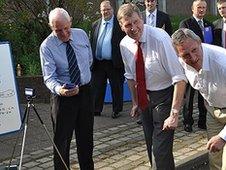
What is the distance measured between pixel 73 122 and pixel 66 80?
0.45 m

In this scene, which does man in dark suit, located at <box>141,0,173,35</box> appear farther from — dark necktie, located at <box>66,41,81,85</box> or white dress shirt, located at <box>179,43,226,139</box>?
white dress shirt, located at <box>179,43,226,139</box>

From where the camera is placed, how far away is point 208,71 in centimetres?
411

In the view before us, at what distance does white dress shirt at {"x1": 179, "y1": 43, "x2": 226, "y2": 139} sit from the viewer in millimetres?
4098

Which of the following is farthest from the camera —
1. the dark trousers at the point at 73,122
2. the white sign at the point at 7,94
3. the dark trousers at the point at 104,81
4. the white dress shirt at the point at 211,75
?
the dark trousers at the point at 104,81

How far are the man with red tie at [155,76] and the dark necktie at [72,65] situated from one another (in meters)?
0.51

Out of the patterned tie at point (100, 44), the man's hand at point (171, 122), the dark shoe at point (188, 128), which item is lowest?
the dark shoe at point (188, 128)

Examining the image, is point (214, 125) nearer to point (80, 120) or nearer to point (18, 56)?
point (80, 120)

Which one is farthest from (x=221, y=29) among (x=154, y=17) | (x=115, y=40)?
(x=115, y=40)

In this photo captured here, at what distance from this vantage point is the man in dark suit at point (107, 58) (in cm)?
838

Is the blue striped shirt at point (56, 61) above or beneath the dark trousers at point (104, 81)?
above

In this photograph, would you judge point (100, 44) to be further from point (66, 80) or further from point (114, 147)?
point (66, 80)

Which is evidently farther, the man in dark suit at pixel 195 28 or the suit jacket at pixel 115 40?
the suit jacket at pixel 115 40

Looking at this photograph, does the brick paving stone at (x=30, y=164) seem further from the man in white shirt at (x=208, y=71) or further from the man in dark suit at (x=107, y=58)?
the man in dark suit at (x=107, y=58)

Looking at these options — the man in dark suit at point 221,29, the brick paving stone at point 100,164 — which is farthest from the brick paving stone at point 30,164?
the man in dark suit at point 221,29
